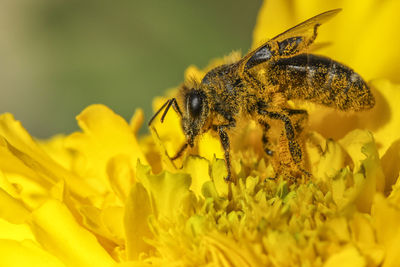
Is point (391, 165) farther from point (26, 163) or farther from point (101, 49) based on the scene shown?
point (101, 49)

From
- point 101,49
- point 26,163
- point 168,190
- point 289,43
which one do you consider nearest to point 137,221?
point 168,190

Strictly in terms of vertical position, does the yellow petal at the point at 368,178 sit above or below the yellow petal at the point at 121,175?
below

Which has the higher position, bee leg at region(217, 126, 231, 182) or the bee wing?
the bee wing

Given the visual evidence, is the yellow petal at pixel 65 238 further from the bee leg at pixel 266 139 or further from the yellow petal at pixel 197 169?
the bee leg at pixel 266 139

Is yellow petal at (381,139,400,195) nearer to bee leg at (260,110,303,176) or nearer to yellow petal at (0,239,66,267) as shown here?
bee leg at (260,110,303,176)

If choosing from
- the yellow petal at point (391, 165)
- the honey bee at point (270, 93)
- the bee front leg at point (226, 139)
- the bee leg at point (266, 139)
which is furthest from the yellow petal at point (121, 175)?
the yellow petal at point (391, 165)

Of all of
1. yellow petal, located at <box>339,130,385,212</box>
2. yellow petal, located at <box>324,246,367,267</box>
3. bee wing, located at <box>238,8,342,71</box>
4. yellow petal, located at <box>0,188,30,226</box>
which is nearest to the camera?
yellow petal, located at <box>324,246,367,267</box>

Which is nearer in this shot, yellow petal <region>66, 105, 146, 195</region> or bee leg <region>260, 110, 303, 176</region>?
bee leg <region>260, 110, 303, 176</region>

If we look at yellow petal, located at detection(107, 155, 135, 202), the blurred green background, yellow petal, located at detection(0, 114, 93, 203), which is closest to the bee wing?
yellow petal, located at detection(107, 155, 135, 202)
